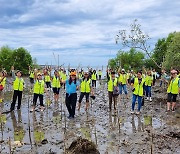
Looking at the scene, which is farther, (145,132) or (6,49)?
(6,49)

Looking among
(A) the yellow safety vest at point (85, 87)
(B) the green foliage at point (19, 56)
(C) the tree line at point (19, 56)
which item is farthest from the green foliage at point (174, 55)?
(B) the green foliage at point (19, 56)

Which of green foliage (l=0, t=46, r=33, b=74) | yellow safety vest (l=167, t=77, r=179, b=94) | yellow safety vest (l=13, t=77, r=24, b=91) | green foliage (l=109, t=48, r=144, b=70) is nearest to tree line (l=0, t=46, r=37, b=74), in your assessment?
green foliage (l=0, t=46, r=33, b=74)

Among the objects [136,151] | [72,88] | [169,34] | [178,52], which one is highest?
[169,34]

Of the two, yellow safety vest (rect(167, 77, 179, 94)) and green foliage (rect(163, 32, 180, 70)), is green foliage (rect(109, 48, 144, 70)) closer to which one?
green foliage (rect(163, 32, 180, 70))

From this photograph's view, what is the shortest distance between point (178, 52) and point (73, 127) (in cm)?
2156

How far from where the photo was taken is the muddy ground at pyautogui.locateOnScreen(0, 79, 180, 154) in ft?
30.0

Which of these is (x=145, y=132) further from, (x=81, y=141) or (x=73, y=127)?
(x=81, y=141)

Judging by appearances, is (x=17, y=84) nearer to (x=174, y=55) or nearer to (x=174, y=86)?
(x=174, y=86)

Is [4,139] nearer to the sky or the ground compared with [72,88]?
nearer to the ground

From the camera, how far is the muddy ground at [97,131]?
30.0 feet

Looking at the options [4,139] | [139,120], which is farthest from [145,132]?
[4,139]

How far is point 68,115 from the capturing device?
14.5 meters

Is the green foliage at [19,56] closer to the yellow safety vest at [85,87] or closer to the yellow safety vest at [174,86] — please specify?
the yellow safety vest at [85,87]

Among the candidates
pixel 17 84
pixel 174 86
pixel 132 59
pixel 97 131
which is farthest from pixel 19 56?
pixel 97 131
